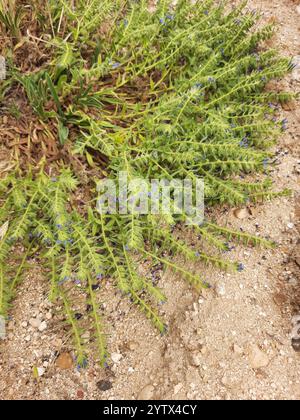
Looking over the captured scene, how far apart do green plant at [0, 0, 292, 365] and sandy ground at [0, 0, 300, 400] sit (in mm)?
110

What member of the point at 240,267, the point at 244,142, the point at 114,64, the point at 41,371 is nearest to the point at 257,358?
the point at 240,267

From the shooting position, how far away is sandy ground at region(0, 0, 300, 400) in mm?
2324

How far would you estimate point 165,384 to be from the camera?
2.32 meters

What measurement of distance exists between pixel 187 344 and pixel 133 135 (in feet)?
4.31

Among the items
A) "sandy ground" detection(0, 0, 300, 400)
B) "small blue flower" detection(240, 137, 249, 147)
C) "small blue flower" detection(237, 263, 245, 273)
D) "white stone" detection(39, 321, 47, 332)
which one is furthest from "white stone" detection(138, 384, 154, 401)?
"small blue flower" detection(240, 137, 249, 147)

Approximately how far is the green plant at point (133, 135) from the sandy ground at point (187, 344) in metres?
0.11

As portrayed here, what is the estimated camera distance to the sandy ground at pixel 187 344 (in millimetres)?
2324

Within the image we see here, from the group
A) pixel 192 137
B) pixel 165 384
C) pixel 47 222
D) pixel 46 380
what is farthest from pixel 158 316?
pixel 192 137

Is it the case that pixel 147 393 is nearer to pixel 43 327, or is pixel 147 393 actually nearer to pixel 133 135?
pixel 43 327

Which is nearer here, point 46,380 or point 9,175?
point 46,380

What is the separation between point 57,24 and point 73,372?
2249 millimetres

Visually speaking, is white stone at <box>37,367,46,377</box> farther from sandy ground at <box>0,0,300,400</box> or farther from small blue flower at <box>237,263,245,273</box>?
small blue flower at <box>237,263,245,273</box>

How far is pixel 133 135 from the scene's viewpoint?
111 inches

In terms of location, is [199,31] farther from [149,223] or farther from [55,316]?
[55,316]
